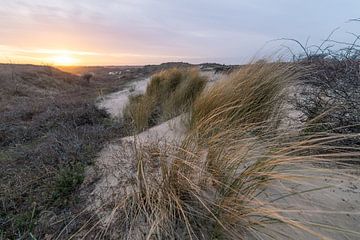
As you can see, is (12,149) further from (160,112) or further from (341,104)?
(341,104)

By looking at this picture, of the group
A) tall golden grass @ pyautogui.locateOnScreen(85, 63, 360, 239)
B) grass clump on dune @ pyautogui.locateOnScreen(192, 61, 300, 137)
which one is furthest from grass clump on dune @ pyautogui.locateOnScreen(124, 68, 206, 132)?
tall golden grass @ pyautogui.locateOnScreen(85, 63, 360, 239)

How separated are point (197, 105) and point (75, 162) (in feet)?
5.06

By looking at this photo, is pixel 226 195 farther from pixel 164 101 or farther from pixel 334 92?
pixel 164 101

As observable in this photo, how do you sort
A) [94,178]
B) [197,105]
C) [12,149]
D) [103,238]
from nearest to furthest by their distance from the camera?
[103,238] < [94,178] < [197,105] < [12,149]

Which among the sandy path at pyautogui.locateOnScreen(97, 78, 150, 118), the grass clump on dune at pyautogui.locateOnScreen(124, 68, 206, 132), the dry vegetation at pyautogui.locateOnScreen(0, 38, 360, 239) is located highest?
the dry vegetation at pyautogui.locateOnScreen(0, 38, 360, 239)

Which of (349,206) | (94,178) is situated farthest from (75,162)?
(349,206)

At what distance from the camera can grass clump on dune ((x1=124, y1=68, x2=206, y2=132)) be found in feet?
17.8

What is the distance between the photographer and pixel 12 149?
4.62 meters

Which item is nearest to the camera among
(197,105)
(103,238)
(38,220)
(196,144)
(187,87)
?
(103,238)

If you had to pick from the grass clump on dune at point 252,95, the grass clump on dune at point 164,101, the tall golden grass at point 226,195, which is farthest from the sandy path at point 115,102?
the tall golden grass at point 226,195

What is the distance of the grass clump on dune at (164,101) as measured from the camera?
5.44m

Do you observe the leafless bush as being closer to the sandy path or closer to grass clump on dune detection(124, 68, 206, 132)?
grass clump on dune detection(124, 68, 206, 132)

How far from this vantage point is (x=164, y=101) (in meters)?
7.25

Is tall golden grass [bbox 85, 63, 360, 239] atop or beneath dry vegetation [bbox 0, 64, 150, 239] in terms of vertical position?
atop
